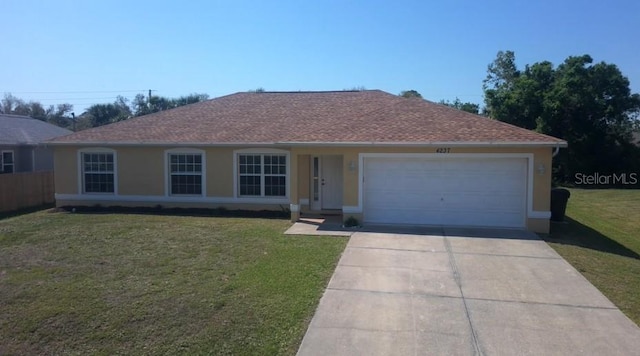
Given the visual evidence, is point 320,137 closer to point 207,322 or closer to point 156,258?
point 156,258

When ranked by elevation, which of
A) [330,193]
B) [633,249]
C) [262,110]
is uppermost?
[262,110]

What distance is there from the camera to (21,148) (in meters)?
26.6

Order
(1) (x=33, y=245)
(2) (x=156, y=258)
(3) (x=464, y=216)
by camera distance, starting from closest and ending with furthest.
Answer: (2) (x=156, y=258) < (1) (x=33, y=245) < (3) (x=464, y=216)

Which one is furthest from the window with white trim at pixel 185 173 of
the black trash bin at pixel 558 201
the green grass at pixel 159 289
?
the black trash bin at pixel 558 201

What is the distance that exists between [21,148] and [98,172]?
11.9 metres

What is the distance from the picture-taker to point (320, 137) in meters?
15.2

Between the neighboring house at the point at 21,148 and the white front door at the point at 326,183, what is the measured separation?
16234 mm

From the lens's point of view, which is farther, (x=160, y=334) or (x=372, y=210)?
(x=372, y=210)

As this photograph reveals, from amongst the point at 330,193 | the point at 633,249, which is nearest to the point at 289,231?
the point at 330,193

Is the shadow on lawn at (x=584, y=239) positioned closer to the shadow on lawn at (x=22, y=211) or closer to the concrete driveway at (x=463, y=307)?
the concrete driveway at (x=463, y=307)

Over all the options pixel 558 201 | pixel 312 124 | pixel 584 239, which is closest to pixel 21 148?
pixel 312 124

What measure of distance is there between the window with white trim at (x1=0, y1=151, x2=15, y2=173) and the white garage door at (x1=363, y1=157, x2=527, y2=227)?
834 inches

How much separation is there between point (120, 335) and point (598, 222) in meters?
16.7

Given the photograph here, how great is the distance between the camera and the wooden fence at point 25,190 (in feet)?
60.0
